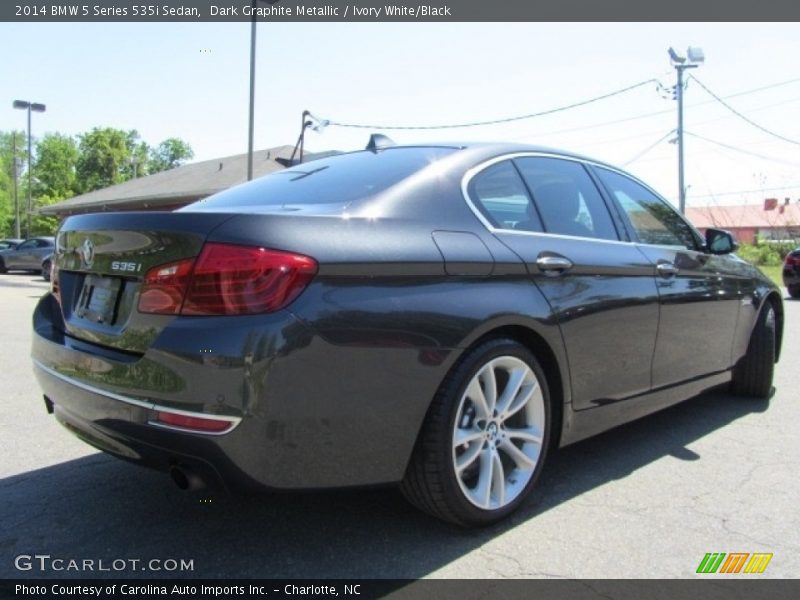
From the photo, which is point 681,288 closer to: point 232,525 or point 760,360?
point 760,360

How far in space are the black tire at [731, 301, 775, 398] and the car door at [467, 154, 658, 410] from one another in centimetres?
168

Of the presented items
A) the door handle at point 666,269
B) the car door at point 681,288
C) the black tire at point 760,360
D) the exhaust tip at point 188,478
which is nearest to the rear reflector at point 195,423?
the exhaust tip at point 188,478

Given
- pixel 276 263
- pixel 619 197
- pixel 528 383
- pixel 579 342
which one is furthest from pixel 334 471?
pixel 619 197

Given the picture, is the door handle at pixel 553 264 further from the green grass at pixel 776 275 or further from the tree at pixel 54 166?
the tree at pixel 54 166

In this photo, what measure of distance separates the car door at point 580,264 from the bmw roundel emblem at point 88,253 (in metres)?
1.51

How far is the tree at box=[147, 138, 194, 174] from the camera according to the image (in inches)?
3396

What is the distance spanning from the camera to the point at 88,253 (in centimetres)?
259

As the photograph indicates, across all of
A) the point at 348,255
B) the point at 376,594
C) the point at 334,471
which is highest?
the point at 348,255

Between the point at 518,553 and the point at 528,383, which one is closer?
the point at 518,553

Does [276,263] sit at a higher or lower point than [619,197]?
lower

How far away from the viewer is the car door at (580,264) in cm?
287

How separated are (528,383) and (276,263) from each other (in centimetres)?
124

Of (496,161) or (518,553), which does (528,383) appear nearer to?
(518,553)

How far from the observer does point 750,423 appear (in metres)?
4.29
